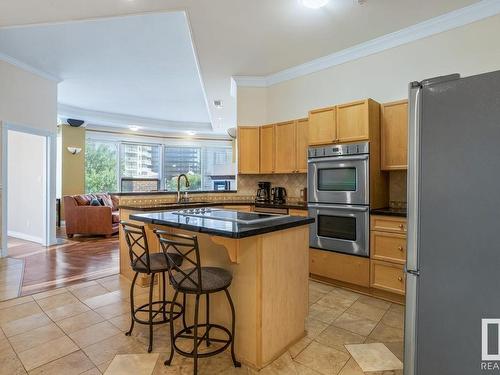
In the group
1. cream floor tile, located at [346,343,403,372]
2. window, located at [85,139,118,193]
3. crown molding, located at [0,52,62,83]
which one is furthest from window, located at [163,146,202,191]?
cream floor tile, located at [346,343,403,372]

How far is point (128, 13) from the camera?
3.00 meters

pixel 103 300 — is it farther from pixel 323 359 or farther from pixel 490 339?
pixel 490 339

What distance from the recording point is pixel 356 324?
2.58 meters

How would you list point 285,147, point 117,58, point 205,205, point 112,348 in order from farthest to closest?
point 117,58 → point 285,147 → point 205,205 → point 112,348

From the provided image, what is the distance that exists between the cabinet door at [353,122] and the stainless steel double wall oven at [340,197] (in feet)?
0.36

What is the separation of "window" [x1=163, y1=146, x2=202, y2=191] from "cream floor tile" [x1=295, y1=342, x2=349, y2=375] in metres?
8.32

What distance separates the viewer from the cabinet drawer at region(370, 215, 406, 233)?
9.68 feet

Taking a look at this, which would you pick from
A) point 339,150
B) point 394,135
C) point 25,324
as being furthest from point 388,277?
point 25,324

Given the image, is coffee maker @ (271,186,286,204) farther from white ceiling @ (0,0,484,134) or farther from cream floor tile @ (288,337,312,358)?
cream floor tile @ (288,337,312,358)

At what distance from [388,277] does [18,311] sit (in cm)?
369

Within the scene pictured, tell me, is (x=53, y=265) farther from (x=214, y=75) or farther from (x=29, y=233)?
(x=214, y=75)

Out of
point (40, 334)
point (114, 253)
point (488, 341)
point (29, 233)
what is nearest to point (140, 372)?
point (40, 334)

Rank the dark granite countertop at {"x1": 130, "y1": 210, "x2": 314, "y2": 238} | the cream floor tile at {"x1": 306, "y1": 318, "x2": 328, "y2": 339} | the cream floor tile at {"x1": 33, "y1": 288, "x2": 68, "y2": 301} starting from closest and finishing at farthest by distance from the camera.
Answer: the dark granite countertop at {"x1": 130, "y1": 210, "x2": 314, "y2": 238} → the cream floor tile at {"x1": 306, "y1": 318, "x2": 328, "y2": 339} → the cream floor tile at {"x1": 33, "y1": 288, "x2": 68, "y2": 301}

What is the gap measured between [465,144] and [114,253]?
5.26 m
